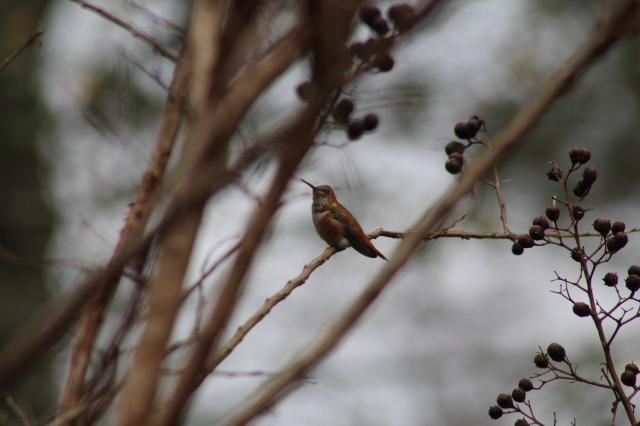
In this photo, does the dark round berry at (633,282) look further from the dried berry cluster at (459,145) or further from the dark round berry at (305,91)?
the dark round berry at (305,91)

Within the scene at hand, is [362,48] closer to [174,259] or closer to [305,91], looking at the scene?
[305,91]

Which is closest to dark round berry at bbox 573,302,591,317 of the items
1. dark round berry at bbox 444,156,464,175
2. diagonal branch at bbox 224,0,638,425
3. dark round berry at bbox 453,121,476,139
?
dark round berry at bbox 444,156,464,175

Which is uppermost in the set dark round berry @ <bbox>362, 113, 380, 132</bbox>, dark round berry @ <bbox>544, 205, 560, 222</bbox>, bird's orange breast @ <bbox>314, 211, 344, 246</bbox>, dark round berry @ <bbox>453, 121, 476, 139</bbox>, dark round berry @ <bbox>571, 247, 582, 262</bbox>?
bird's orange breast @ <bbox>314, 211, 344, 246</bbox>

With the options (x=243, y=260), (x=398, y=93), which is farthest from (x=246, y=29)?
(x=398, y=93)

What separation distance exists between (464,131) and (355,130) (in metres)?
0.74

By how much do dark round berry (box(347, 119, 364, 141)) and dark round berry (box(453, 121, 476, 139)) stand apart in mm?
669

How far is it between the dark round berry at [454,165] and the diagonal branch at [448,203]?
6.37 ft

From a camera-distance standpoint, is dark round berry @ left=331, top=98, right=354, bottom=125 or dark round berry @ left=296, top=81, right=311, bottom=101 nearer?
dark round berry @ left=296, top=81, right=311, bottom=101

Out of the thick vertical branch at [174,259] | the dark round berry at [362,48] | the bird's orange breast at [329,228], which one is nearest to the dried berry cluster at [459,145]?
the dark round berry at [362,48]

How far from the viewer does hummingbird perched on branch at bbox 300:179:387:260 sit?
5344 mm

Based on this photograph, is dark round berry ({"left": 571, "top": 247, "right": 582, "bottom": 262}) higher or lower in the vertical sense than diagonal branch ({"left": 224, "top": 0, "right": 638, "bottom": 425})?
higher

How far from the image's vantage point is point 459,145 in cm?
306

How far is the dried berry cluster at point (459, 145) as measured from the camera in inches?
117

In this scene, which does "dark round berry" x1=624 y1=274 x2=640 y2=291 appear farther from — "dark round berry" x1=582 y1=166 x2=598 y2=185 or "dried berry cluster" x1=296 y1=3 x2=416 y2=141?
"dried berry cluster" x1=296 y1=3 x2=416 y2=141
